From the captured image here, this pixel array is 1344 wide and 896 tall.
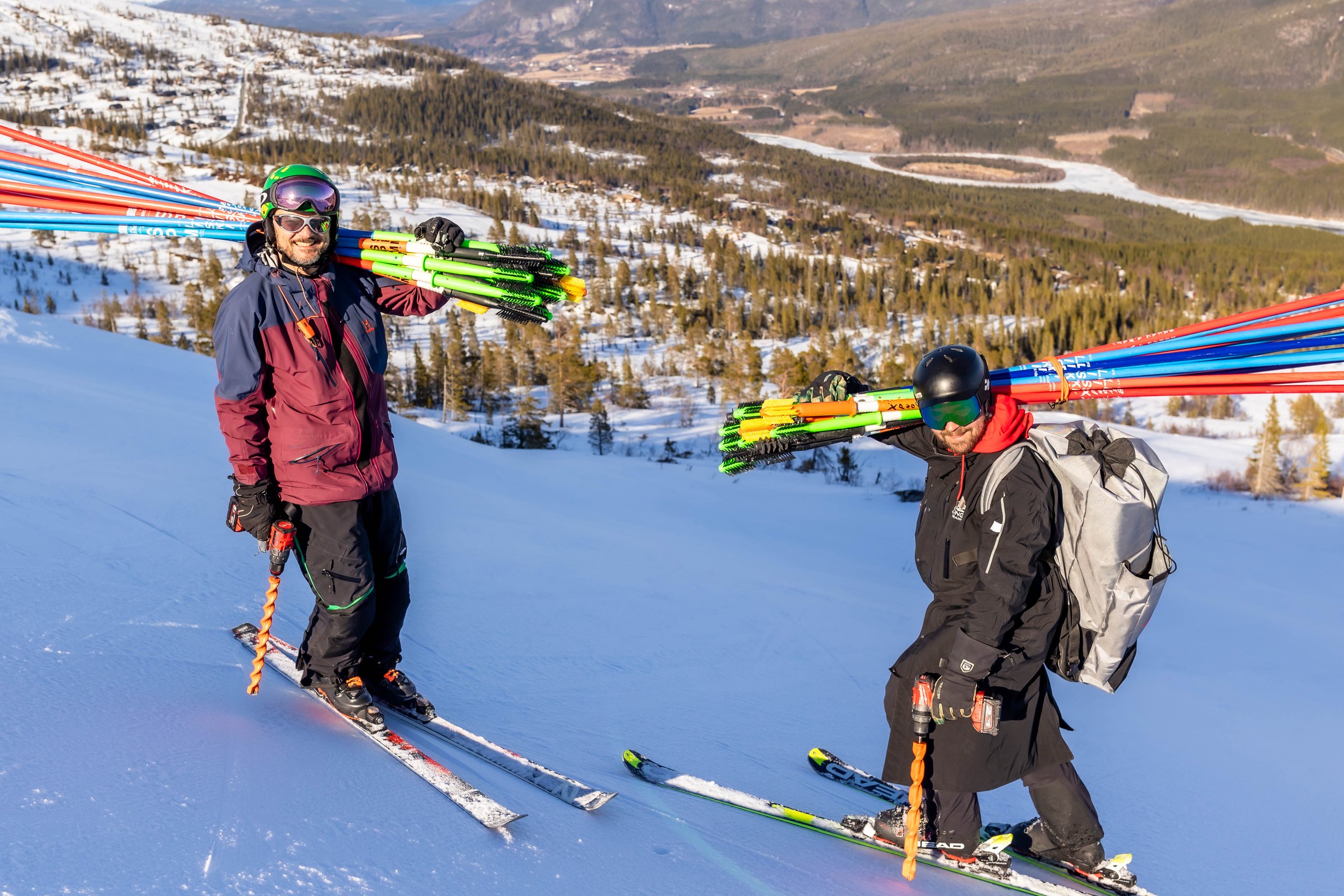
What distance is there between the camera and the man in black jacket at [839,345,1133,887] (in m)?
2.26

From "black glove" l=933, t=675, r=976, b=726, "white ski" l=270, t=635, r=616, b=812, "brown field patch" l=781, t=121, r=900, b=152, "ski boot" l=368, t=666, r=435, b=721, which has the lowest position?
"white ski" l=270, t=635, r=616, b=812

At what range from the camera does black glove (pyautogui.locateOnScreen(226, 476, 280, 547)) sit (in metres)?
2.60

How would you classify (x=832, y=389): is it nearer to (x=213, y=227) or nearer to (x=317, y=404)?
(x=317, y=404)

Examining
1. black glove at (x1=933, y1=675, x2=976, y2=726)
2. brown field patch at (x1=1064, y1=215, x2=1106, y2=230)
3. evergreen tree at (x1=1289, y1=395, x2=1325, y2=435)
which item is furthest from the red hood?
brown field patch at (x1=1064, y1=215, x2=1106, y2=230)

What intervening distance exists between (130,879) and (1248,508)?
19.7m

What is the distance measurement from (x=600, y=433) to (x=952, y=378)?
23.7 meters

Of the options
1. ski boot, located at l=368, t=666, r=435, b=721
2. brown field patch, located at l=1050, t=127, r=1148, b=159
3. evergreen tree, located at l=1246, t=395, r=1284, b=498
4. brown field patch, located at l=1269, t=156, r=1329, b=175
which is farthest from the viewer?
brown field patch, located at l=1050, t=127, r=1148, b=159

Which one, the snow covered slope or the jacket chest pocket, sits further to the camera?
the jacket chest pocket

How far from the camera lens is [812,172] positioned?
105 meters

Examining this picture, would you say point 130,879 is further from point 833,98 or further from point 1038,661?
point 833,98

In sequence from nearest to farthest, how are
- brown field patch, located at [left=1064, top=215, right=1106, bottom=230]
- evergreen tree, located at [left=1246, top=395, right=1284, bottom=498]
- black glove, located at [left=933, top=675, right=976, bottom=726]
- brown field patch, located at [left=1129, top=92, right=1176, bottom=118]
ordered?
black glove, located at [left=933, top=675, right=976, bottom=726] → evergreen tree, located at [left=1246, top=395, right=1284, bottom=498] → brown field patch, located at [left=1064, top=215, right=1106, bottom=230] → brown field patch, located at [left=1129, top=92, right=1176, bottom=118]

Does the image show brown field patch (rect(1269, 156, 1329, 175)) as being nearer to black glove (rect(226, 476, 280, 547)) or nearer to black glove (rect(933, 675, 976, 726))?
black glove (rect(933, 675, 976, 726))

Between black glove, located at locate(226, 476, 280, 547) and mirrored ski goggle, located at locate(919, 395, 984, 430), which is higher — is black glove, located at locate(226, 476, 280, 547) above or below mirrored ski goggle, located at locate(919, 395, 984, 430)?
below

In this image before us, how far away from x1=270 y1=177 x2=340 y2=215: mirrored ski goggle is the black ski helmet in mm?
1946
